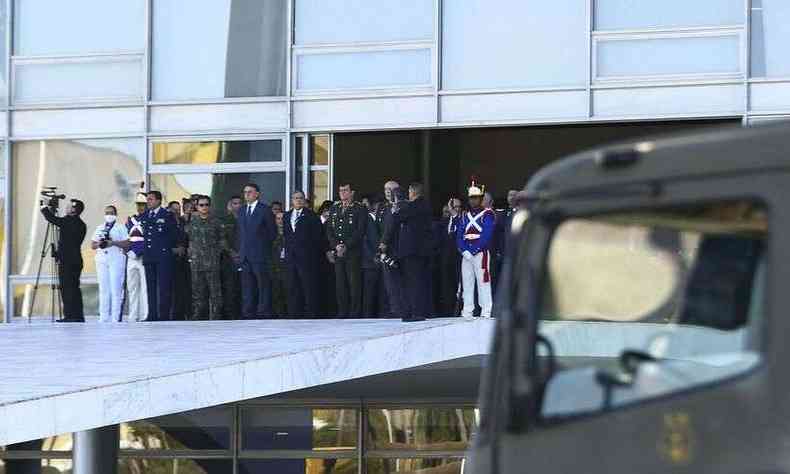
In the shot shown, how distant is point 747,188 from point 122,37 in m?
18.1

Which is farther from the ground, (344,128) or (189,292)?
(344,128)

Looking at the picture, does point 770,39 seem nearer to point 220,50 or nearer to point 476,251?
point 476,251

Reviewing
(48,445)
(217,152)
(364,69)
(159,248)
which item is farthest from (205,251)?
(48,445)

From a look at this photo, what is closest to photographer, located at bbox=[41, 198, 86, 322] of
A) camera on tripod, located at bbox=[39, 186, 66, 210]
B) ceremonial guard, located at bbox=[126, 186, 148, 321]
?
camera on tripod, located at bbox=[39, 186, 66, 210]

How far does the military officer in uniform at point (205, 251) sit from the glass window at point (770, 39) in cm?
628

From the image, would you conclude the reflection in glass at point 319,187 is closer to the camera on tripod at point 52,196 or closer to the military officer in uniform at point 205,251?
the military officer in uniform at point 205,251

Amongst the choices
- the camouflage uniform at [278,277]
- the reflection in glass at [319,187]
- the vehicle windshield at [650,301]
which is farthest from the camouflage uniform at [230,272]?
the vehicle windshield at [650,301]

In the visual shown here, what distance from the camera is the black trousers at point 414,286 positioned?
16141mm

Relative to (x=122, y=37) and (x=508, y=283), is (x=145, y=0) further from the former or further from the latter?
(x=508, y=283)

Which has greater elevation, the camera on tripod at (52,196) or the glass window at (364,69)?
the glass window at (364,69)

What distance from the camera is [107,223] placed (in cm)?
1966

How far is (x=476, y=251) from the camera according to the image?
656 inches

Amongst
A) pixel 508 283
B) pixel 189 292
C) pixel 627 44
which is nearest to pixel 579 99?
pixel 627 44

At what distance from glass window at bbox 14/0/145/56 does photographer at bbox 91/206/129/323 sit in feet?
9.43
